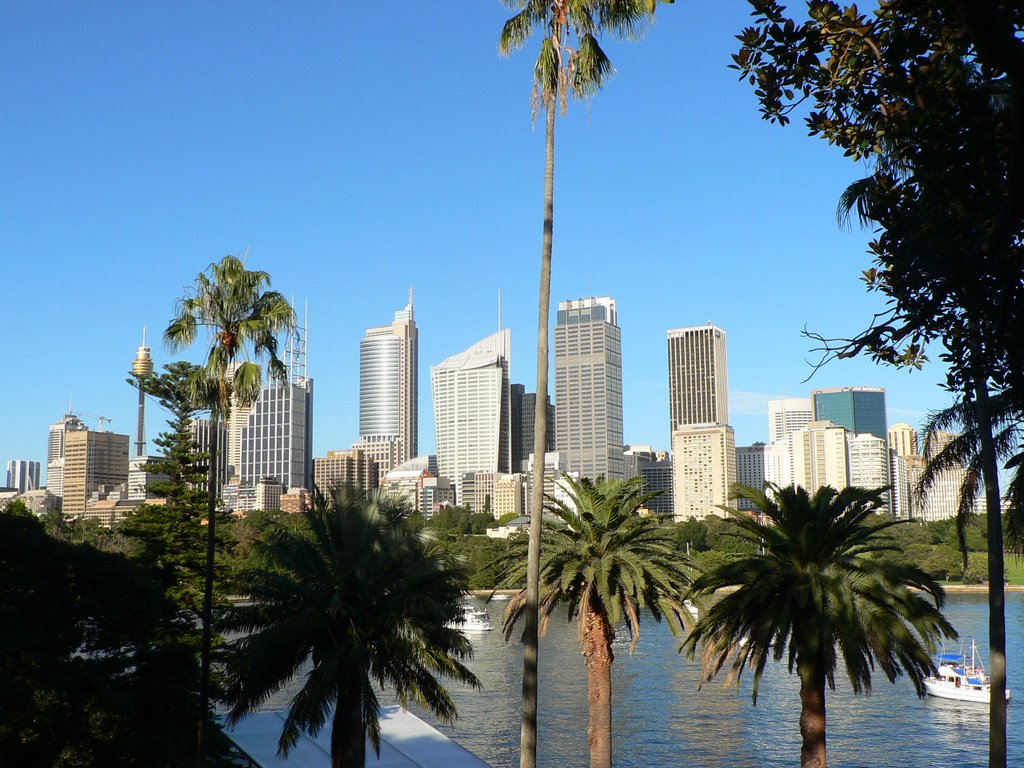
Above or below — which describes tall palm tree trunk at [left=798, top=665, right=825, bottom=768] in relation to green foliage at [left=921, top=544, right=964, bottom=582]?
above

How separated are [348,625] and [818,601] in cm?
825

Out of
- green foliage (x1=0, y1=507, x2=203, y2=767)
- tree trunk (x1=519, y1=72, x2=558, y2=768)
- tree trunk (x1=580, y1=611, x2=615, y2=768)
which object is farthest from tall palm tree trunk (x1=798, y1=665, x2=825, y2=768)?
green foliage (x1=0, y1=507, x2=203, y2=767)

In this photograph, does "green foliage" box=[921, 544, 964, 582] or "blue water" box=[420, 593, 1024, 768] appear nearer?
"blue water" box=[420, 593, 1024, 768]

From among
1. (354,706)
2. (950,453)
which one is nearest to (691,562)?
(950,453)

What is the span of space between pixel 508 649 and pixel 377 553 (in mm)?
59889

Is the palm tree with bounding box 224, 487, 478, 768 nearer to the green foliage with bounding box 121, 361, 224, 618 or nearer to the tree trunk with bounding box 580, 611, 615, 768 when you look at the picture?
the tree trunk with bounding box 580, 611, 615, 768

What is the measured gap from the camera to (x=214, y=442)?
69.2 feet

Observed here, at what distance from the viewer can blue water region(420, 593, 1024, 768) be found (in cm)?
4050

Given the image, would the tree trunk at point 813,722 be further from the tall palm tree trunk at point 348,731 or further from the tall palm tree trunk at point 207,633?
the tall palm tree trunk at point 207,633

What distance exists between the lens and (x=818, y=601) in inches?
699

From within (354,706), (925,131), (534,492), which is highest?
(925,131)

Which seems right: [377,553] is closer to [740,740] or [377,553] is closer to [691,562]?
[691,562]

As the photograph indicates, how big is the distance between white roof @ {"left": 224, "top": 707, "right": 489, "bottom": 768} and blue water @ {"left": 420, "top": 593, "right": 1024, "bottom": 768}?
10.2 m

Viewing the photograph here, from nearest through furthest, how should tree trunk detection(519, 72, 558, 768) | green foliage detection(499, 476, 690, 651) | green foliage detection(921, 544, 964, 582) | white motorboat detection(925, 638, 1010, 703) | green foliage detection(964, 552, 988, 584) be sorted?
tree trunk detection(519, 72, 558, 768) → green foliage detection(499, 476, 690, 651) → white motorboat detection(925, 638, 1010, 703) → green foliage detection(921, 544, 964, 582) → green foliage detection(964, 552, 988, 584)
